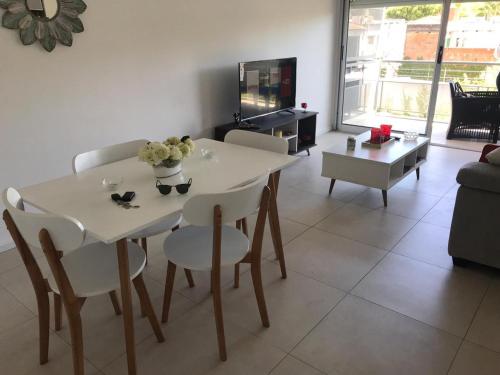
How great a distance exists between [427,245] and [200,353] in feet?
5.88

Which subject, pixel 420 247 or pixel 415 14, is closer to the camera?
pixel 420 247

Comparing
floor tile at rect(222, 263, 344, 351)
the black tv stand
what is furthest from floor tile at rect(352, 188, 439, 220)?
floor tile at rect(222, 263, 344, 351)

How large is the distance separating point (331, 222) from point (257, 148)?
1051mm

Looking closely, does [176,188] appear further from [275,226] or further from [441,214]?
[441,214]

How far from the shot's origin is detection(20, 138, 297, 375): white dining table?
1.53 meters

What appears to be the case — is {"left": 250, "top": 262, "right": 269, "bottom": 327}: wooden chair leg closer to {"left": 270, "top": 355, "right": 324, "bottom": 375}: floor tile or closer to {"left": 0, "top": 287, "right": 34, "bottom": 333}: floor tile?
{"left": 270, "top": 355, "right": 324, "bottom": 375}: floor tile

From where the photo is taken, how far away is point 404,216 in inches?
128

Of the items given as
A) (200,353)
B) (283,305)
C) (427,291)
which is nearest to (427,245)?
(427,291)

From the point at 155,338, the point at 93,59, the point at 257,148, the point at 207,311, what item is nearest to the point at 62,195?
the point at 155,338

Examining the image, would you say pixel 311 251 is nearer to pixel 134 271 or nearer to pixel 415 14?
pixel 134 271

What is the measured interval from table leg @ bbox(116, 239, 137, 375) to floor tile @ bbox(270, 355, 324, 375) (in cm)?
62

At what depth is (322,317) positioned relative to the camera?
6.92ft

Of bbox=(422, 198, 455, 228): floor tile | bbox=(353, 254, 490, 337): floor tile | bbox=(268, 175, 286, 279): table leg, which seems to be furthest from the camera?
bbox=(422, 198, 455, 228): floor tile

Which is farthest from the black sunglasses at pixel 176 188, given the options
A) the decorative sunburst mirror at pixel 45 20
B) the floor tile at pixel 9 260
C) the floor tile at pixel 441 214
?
the floor tile at pixel 441 214
